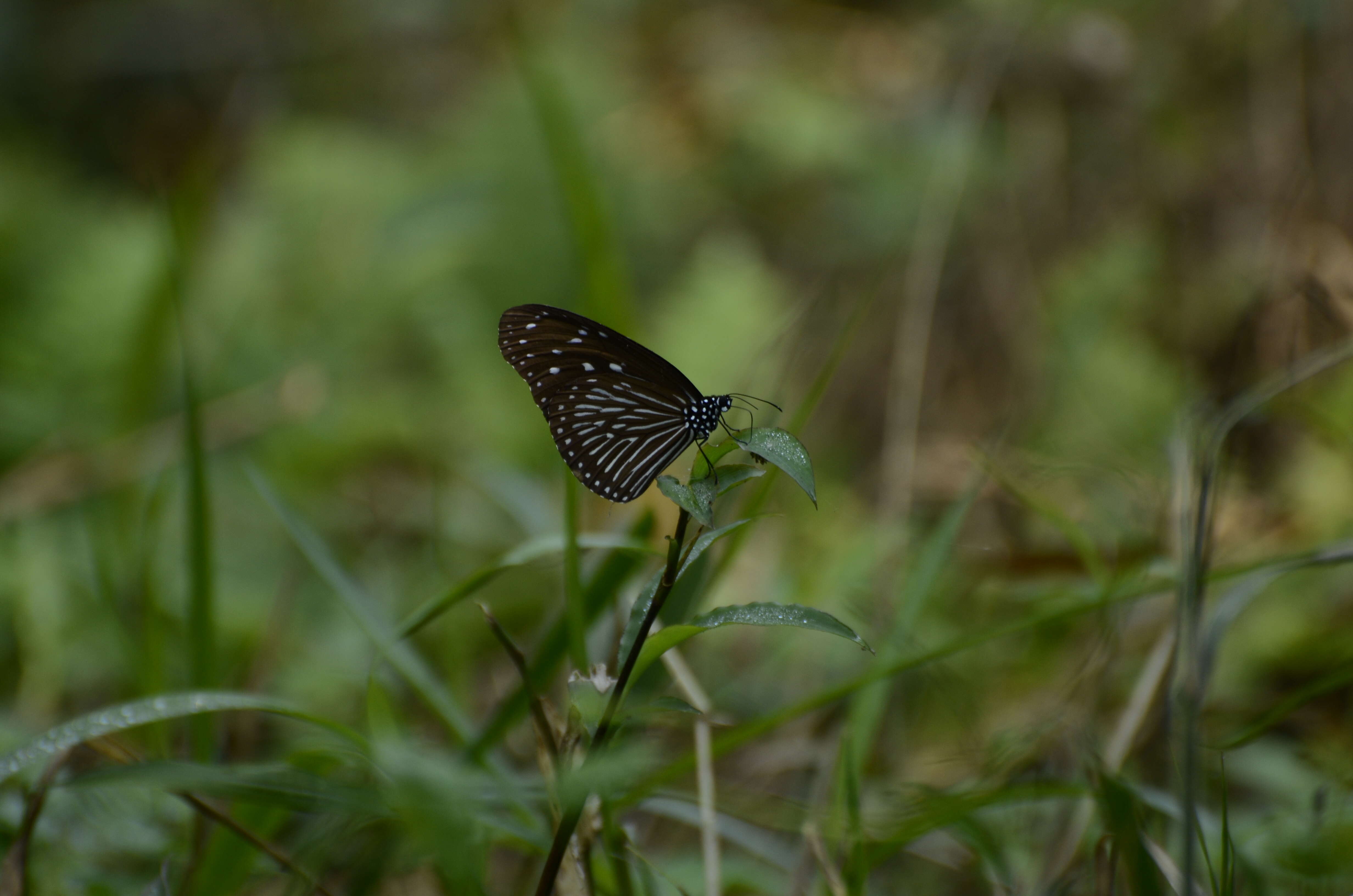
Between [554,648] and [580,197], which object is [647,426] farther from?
[580,197]

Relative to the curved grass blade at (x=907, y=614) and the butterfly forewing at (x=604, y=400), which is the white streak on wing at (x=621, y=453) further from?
the curved grass blade at (x=907, y=614)

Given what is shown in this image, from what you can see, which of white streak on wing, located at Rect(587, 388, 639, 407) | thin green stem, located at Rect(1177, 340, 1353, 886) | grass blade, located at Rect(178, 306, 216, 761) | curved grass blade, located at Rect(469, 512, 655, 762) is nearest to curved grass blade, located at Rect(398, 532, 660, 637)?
Result: curved grass blade, located at Rect(469, 512, 655, 762)

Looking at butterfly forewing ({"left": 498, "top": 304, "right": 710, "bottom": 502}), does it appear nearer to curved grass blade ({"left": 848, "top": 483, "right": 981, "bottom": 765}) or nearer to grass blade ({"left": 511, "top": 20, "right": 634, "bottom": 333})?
grass blade ({"left": 511, "top": 20, "right": 634, "bottom": 333})

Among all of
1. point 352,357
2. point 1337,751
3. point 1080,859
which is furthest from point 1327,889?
point 352,357

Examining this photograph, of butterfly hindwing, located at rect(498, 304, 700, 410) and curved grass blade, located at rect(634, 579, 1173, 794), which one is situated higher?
butterfly hindwing, located at rect(498, 304, 700, 410)

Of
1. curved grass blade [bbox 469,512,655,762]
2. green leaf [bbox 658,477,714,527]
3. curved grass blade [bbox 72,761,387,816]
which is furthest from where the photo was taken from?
curved grass blade [bbox 469,512,655,762]

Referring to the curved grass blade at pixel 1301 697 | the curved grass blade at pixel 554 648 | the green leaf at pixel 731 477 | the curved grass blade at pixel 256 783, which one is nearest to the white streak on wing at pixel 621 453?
the curved grass blade at pixel 554 648
